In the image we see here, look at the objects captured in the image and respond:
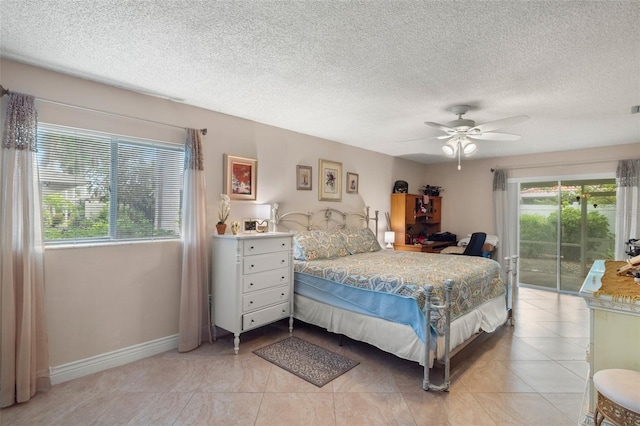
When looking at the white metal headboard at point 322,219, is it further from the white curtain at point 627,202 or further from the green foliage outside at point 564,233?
the white curtain at point 627,202

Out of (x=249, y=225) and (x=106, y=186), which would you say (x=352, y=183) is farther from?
(x=106, y=186)

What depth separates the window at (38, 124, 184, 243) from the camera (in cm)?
257

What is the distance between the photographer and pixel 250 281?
319 centimetres

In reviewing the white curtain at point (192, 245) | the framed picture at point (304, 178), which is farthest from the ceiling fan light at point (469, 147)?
the white curtain at point (192, 245)

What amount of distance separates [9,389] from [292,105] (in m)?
3.28

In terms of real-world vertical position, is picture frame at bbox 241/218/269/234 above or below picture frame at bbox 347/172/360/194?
below

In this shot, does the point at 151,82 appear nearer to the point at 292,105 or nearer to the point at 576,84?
the point at 292,105

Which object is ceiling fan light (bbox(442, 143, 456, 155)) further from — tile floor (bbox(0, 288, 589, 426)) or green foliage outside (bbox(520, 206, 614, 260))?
green foliage outside (bbox(520, 206, 614, 260))

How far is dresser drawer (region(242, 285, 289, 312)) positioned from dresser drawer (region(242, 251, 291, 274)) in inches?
9.6

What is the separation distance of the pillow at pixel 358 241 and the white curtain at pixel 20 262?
324cm

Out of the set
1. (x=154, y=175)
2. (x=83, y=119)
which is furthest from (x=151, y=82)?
(x=154, y=175)

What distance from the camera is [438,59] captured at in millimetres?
2240

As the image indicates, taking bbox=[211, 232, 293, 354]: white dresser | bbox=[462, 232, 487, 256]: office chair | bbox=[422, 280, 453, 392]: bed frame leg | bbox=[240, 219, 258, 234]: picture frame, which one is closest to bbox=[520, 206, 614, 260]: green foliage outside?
bbox=[462, 232, 487, 256]: office chair

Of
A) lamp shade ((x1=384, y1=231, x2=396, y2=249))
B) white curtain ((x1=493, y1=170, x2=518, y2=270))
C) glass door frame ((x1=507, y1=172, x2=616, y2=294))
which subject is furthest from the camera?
white curtain ((x1=493, y1=170, x2=518, y2=270))
